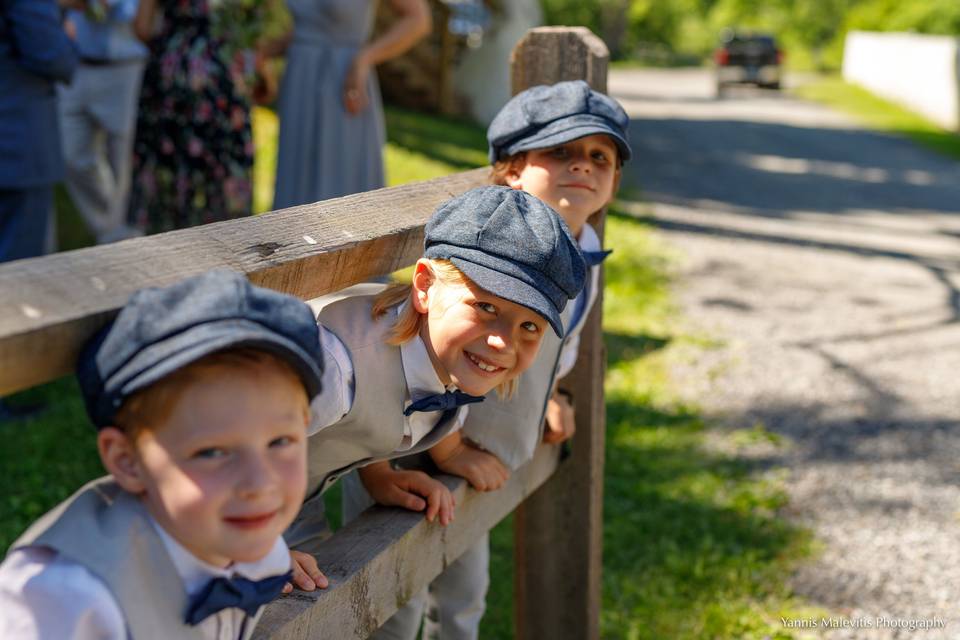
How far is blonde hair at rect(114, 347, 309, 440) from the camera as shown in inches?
48.1

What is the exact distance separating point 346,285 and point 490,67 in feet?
44.6

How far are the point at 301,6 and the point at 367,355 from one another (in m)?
3.21

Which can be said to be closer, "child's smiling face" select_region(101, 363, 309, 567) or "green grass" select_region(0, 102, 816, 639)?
"child's smiling face" select_region(101, 363, 309, 567)

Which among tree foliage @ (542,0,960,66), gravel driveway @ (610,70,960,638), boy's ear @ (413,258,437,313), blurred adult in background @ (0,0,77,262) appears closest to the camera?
boy's ear @ (413,258,437,313)

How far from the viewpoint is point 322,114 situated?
4.75 m

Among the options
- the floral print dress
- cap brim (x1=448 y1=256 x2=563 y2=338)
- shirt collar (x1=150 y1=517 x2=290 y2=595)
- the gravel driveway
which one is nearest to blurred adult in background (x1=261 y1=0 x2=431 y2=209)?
the floral print dress

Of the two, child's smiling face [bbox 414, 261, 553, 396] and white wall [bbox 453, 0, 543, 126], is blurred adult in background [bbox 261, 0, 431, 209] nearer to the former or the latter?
child's smiling face [bbox 414, 261, 553, 396]

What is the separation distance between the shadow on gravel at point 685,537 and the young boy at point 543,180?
4.03 ft

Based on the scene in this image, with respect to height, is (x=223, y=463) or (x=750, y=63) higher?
(x=223, y=463)

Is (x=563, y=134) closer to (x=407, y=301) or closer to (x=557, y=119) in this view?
(x=557, y=119)

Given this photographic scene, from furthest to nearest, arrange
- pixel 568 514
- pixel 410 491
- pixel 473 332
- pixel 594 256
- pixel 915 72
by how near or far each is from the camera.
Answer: pixel 915 72
pixel 568 514
pixel 594 256
pixel 410 491
pixel 473 332

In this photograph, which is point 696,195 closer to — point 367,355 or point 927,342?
point 927,342

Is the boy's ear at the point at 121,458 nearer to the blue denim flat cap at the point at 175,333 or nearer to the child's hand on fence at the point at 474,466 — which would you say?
the blue denim flat cap at the point at 175,333

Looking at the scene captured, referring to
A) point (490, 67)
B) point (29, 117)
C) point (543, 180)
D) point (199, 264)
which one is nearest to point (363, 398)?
point (199, 264)
